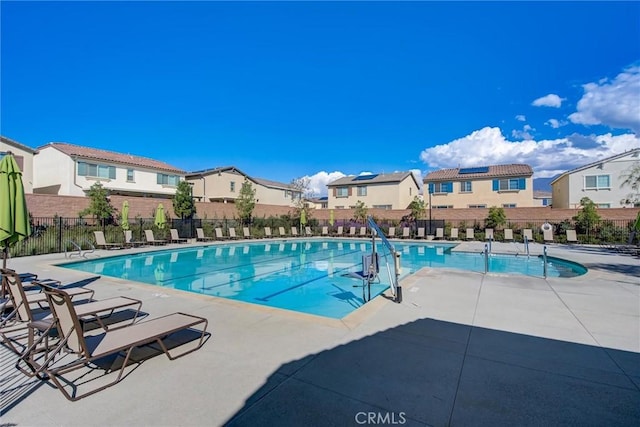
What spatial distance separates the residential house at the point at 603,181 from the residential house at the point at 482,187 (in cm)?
316

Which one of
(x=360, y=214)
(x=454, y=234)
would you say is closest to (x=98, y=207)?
(x=360, y=214)

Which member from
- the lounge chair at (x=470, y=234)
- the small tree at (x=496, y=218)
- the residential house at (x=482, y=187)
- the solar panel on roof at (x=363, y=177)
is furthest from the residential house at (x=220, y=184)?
the small tree at (x=496, y=218)

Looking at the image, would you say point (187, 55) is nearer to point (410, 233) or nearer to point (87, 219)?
point (87, 219)

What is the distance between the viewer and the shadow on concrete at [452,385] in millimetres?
2518

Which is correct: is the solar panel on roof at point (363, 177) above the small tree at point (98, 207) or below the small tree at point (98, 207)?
above

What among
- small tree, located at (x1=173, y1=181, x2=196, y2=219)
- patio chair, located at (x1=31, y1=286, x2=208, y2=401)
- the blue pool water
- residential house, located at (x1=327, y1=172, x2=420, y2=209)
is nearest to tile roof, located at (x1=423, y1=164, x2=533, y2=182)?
residential house, located at (x1=327, y1=172, x2=420, y2=209)

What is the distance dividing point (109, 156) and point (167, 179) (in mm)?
5208

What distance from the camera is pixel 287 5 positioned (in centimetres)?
1298

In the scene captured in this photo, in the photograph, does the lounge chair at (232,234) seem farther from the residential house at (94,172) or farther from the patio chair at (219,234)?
the residential house at (94,172)

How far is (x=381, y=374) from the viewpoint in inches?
126

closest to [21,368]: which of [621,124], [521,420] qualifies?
[521,420]

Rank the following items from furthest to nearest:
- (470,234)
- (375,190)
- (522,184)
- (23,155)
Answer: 1. (375,190)
2. (522,184)
3. (23,155)
4. (470,234)

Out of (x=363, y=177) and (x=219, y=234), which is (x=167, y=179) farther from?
(x=363, y=177)

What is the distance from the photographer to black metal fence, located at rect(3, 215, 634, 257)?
49.4 feet
